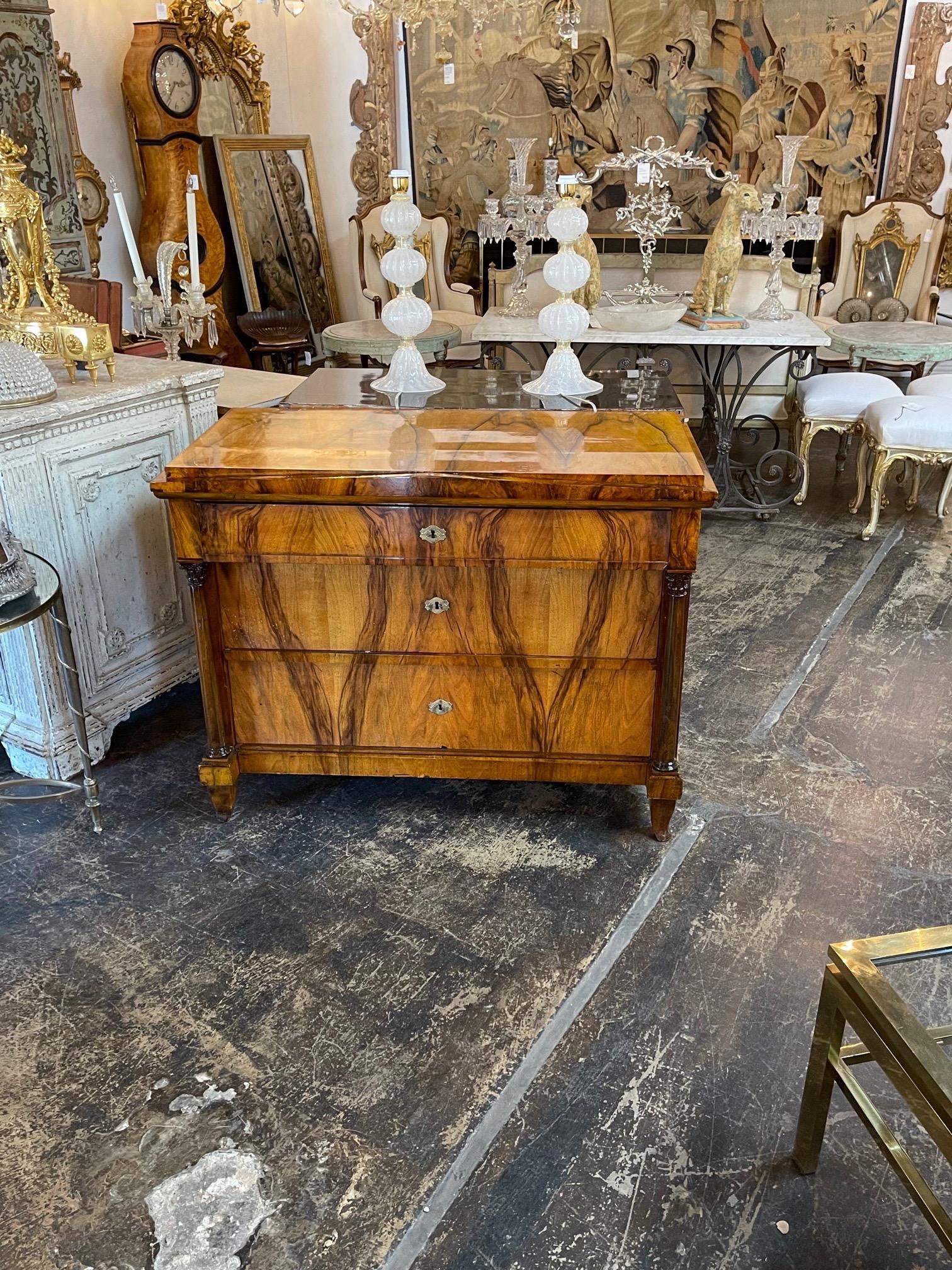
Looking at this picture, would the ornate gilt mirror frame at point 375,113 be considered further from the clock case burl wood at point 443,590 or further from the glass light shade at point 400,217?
the clock case burl wood at point 443,590

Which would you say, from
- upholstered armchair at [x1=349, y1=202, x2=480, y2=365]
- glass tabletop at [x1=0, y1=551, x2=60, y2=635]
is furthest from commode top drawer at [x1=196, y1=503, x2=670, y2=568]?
upholstered armchair at [x1=349, y1=202, x2=480, y2=365]

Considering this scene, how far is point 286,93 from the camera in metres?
7.96

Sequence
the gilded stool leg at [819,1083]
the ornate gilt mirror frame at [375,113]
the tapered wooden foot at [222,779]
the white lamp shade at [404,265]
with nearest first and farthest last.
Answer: the gilded stool leg at [819,1083]
the tapered wooden foot at [222,779]
the white lamp shade at [404,265]
the ornate gilt mirror frame at [375,113]

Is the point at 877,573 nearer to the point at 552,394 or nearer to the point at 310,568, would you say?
the point at 552,394

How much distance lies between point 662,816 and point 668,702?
13.6 inches

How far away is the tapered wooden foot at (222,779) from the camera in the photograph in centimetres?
270

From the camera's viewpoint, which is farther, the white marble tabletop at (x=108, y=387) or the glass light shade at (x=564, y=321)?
the glass light shade at (x=564, y=321)

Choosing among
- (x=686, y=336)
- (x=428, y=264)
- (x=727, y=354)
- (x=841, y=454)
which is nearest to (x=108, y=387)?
(x=686, y=336)

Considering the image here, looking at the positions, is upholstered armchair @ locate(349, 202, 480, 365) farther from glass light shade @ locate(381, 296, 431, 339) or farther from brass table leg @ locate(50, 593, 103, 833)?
brass table leg @ locate(50, 593, 103, 833)

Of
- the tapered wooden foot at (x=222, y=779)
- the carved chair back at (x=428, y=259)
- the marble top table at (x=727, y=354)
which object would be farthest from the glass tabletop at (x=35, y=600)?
the carved chair back at (x=428, y=259)

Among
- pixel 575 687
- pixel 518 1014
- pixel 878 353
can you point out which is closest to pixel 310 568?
pixel 575 687

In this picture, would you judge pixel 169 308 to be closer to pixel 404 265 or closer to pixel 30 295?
pixel 30 295

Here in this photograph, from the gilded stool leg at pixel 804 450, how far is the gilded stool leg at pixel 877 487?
0.38 metres

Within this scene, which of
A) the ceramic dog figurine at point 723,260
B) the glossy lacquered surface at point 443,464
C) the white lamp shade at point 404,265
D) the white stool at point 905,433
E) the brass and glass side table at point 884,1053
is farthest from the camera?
the ceramic dog figurine at point 723,260
